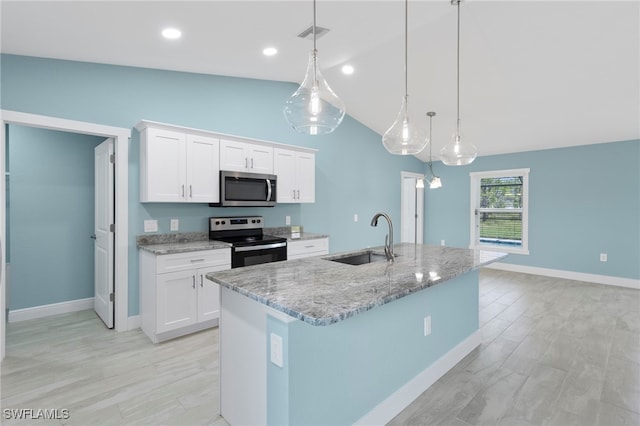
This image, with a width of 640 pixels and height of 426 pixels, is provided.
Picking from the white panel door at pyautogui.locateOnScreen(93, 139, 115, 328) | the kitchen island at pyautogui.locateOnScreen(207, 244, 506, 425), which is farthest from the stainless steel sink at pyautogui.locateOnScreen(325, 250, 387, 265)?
the white panel door at pyautogui.locateOnScreen(93, 139, 115, 328)

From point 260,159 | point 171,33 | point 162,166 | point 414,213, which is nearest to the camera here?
point 171,33

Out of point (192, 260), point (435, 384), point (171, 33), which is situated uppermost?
point (171, 33)

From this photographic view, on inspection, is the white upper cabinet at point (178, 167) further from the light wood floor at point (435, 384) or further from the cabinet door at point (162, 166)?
the light wood floor at point (435, 384)

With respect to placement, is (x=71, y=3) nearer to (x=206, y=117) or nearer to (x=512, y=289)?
(x=206, y=117)

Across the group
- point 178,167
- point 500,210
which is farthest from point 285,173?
point 500,210

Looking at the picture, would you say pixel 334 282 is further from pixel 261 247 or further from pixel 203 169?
pixel 203 169

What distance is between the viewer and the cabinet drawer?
9.65ft

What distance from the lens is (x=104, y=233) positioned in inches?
135

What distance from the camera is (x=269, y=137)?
4305mm

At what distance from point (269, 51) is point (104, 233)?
8.45 feet

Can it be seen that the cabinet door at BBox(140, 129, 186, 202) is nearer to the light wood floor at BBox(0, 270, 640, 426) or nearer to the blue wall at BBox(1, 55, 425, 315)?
the blue wall at BBox(1, 55, 425, 315)

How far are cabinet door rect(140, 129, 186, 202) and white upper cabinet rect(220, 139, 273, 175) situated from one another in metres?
0.45

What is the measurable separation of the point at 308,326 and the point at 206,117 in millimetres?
3048

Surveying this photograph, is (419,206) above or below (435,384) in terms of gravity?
above
